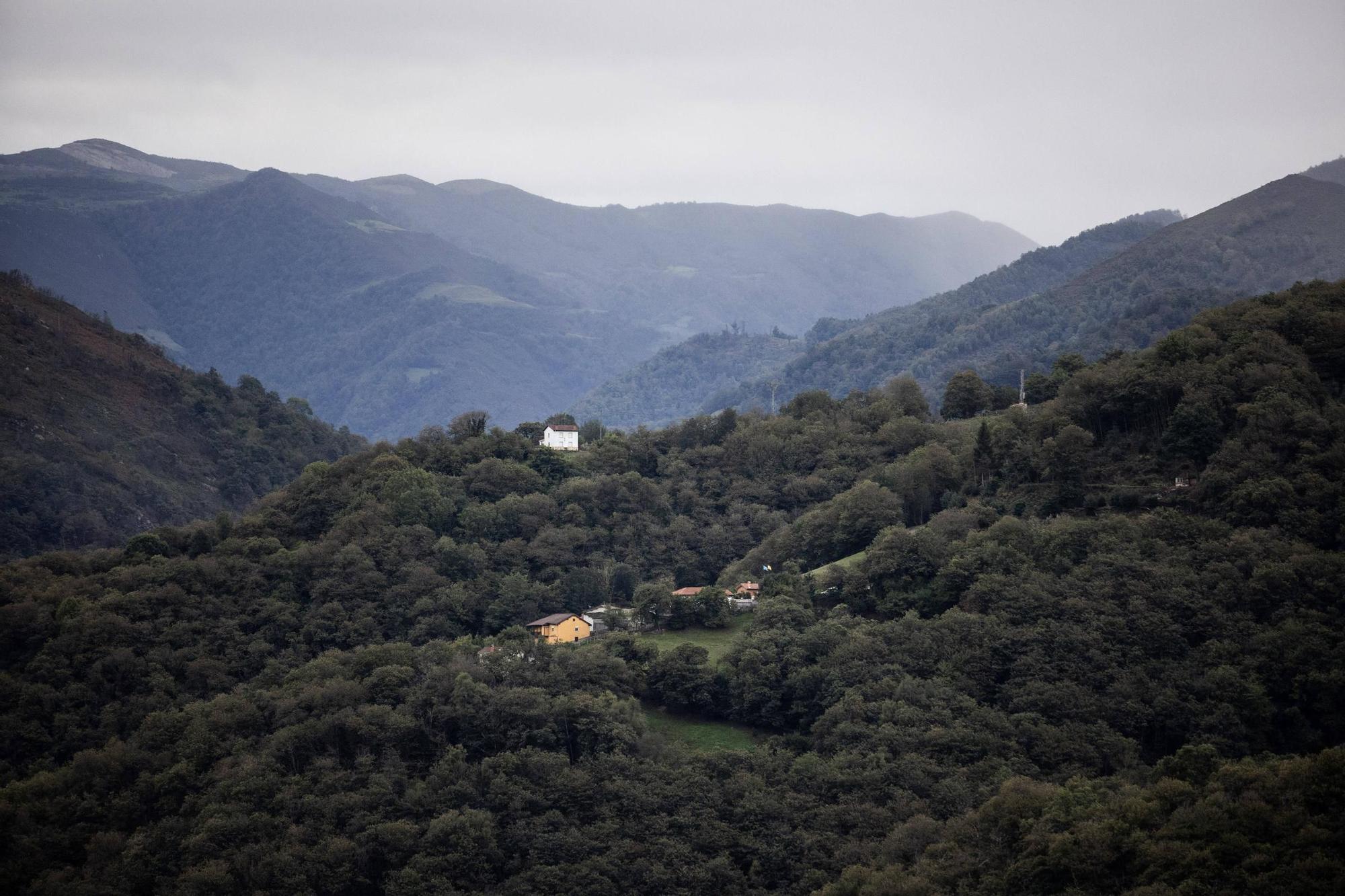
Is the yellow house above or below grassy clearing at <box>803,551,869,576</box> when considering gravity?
below

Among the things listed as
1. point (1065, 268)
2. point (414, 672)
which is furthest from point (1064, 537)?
point (1065, 268)

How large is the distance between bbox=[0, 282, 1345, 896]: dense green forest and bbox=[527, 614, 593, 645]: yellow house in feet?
7.34

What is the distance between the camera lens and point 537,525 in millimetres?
56562

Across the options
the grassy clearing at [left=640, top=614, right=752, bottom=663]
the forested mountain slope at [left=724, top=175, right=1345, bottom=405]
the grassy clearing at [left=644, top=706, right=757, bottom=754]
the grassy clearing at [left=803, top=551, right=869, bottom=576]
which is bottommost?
the grassy clearing at [left=644, top=706, right=757, bottom=754]

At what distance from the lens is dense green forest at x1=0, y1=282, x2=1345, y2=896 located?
31.6m

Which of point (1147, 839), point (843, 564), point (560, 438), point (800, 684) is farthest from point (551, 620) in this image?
point (1147, 839)

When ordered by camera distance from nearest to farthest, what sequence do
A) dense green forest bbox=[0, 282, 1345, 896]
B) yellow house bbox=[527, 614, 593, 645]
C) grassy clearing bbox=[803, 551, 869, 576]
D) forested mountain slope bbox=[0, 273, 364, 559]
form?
dense green forest bbox=[0, 282, 1345, 896] → yellow house bbox=[527, 614, 593, 645] → grassy clearing bbox=[803, 551, 869, 576] → forested mountain slope bbox=[0, 273, 364, 559]

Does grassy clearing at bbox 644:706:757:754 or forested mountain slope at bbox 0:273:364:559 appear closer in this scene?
grassy clearing at bbox 644:706:757:754

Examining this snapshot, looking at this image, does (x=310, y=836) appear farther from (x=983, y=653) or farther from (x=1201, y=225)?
(x=1201, y=225)

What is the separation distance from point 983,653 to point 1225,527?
9121 millimetres

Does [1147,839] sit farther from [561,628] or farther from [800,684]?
[561,628]

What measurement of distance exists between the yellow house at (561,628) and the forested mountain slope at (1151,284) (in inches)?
3499

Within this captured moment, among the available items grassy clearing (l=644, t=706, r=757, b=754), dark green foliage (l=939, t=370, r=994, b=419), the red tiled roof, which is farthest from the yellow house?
dark green foliage (l=939, t=370, r=994, b=419)

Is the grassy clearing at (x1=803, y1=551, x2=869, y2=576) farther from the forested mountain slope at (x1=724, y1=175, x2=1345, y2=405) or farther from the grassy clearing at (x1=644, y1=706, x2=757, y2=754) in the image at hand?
A: the forested mountain slope at (x1=724, y1=175, x2=1345, y2=405)
